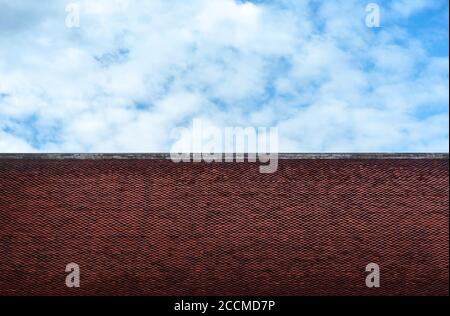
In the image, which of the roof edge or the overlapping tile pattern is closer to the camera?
the overlapping tile pattern

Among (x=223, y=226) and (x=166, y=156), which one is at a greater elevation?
(x=166, y=156)

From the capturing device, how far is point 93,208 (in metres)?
15.2

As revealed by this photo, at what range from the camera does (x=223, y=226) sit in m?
14.9

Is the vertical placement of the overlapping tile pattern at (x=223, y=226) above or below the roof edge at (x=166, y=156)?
below

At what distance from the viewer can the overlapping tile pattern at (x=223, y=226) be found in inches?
552

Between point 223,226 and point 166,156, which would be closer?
point 223,226

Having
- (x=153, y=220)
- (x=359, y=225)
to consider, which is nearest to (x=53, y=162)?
(x=153, y=220)

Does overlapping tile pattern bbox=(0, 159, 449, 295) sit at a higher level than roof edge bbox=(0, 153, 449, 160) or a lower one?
lower

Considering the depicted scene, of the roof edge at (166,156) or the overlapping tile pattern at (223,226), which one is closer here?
the overlapping tile pattern at (223,226)

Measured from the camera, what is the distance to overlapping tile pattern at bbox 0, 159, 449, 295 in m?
14.0
